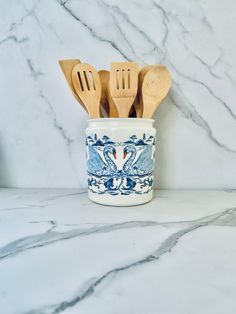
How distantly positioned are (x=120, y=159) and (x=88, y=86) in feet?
0.51

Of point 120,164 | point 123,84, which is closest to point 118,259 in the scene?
point 120,164

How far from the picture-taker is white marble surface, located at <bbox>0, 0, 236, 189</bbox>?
596 millimetres

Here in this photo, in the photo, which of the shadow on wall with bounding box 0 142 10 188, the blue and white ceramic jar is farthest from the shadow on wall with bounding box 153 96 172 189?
the shadow on wall with bounding box 0 142 10 188

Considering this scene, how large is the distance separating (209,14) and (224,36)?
59 mm

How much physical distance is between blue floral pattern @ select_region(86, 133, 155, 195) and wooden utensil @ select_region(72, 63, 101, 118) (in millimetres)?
62

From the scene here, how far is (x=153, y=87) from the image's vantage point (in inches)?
20.5

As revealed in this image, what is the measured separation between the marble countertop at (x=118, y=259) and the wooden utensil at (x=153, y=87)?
19cm

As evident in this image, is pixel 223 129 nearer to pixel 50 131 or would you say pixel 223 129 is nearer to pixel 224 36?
pixel 224 36

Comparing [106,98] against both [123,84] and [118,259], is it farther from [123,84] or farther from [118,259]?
[118,259]

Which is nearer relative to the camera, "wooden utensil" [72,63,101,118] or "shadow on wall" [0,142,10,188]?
"wooden utensil" [72,63,101,118]

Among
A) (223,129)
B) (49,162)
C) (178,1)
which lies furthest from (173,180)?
(178,1)

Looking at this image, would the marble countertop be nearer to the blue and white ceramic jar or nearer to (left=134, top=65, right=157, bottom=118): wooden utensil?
the blue and white ceramic jar

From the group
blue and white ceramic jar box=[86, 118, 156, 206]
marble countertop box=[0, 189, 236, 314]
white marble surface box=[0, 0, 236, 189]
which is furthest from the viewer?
white marble surface box=[0, 0, 236, 189]

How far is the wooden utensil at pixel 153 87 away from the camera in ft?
1.69
